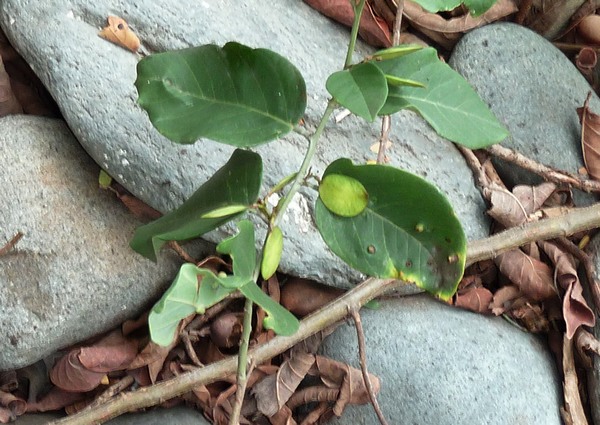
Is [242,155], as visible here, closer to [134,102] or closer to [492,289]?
[134,102]

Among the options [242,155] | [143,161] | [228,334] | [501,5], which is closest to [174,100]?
[242,155]

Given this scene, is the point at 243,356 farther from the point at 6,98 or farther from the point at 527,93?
the point at 527,93

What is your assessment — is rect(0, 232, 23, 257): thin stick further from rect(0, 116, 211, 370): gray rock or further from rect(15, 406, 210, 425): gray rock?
rect(15, 406, 210, 425): gray rock

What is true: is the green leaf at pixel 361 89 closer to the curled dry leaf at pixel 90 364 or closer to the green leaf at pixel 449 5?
the green leaf at pixel 449 5

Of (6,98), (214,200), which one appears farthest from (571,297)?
(6,98)

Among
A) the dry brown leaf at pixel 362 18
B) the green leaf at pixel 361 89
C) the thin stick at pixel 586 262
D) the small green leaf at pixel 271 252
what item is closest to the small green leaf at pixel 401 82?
the green leaf at pixel 361 89
